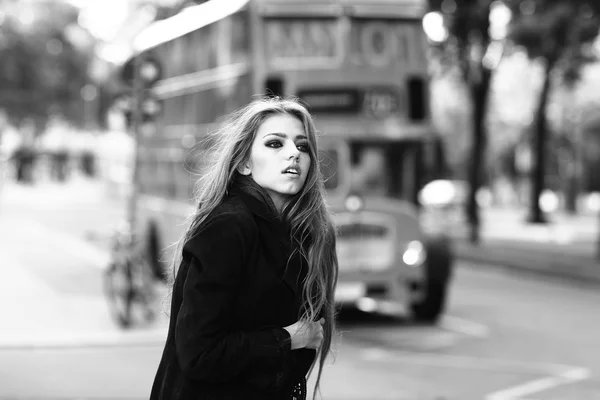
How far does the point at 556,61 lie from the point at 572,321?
41.3 feet

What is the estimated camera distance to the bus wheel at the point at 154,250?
1803 centimetres

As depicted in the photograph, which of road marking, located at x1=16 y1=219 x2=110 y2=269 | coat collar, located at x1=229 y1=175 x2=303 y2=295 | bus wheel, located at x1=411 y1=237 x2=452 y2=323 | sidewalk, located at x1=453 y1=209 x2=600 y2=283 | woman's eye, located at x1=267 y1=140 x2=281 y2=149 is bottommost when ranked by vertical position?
sidewalk, located at x1=453 y1=209 x2=600 y2=283

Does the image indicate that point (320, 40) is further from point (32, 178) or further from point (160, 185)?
point (32, 178)

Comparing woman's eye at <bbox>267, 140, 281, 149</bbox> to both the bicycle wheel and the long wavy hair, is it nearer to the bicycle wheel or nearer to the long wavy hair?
the long wavy hair

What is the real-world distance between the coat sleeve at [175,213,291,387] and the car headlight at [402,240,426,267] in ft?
33.8

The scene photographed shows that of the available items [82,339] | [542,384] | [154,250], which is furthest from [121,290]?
[154,250]

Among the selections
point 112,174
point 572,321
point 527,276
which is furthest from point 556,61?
point 112,174

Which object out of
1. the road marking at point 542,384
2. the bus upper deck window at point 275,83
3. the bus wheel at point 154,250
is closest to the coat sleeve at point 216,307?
the road marking at point 542,384

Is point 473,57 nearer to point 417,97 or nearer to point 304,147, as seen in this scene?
point 417,97

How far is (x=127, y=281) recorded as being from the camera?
41.1 feet

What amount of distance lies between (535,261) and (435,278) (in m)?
9.95

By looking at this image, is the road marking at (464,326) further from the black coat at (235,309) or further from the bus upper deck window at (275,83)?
the black coat at (235,309)

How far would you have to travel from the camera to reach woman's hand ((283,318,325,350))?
284cm

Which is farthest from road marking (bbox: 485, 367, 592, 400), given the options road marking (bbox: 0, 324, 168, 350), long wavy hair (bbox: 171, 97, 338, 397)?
long wavy hair (bbox: 171, 97, 338, 397)
